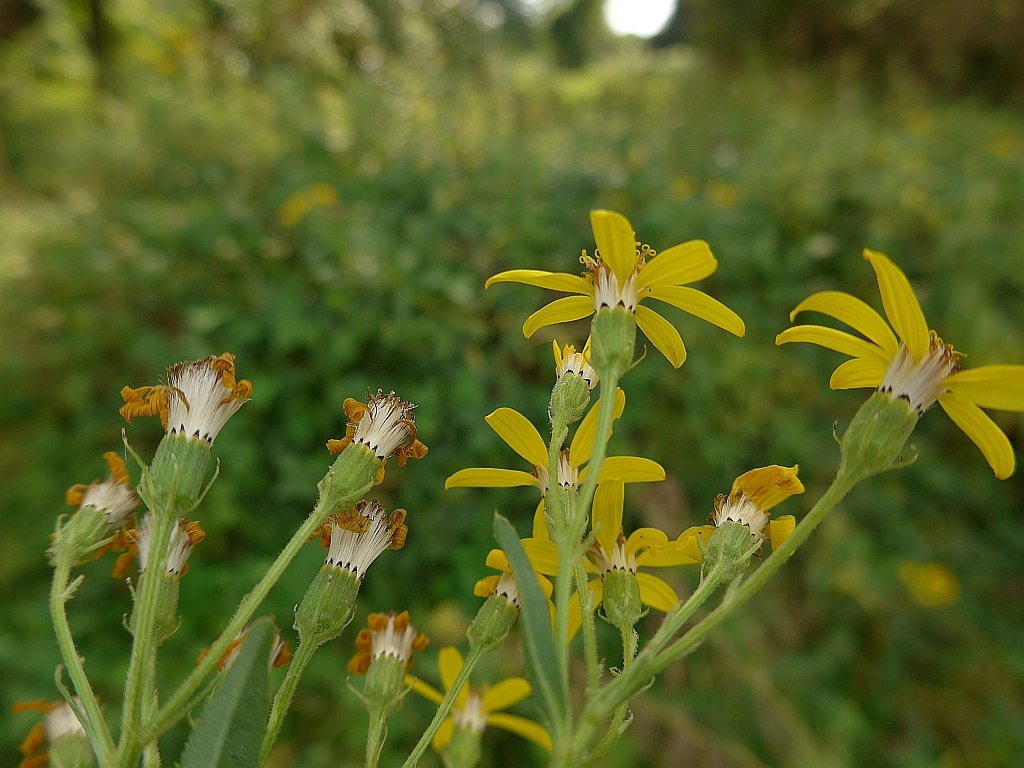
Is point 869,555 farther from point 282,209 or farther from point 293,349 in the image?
point 282,209

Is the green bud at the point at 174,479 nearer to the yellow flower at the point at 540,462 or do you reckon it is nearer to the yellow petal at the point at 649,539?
the yellow flower at the point at 540,462

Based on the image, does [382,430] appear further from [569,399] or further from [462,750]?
[462,750]

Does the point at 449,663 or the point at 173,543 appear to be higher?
the point at 173,543

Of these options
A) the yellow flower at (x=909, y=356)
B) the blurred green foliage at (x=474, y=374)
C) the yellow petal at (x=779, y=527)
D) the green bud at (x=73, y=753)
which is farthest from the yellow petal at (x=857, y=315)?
→ the blurred green foliage at (x=474, y=374)

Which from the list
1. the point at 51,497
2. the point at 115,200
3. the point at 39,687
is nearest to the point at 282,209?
the point at 115,200

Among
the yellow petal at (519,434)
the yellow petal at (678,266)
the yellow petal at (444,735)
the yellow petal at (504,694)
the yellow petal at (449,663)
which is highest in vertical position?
the yellow petal at (678,266)

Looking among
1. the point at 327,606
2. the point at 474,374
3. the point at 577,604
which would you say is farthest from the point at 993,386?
the point at 474,374
